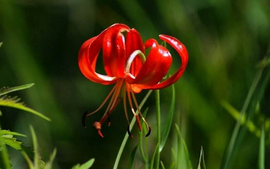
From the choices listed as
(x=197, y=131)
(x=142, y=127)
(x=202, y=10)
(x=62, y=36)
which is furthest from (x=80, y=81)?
(x=142, y=127)

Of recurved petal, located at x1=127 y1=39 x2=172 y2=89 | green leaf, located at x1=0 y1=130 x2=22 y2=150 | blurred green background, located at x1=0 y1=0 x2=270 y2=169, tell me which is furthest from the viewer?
blurred green background, located at x1=0 y1=0 x2=270 y2=169

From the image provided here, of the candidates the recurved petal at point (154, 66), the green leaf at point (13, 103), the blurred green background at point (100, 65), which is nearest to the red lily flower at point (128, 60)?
the recurved petal at point (154, 66)

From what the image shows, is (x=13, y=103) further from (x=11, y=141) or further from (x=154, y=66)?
(x=154, y=66)

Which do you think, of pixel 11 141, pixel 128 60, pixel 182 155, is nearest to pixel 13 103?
pixel 11 141

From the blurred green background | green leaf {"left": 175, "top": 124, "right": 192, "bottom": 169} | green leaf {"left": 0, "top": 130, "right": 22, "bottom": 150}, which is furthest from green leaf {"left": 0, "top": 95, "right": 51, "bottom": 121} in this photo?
the blurred green background

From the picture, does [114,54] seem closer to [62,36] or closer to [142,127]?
[142,127]

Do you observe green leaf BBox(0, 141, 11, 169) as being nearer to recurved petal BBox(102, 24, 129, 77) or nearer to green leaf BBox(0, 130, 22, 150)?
green leaf BBox(0, 130, 22, 150)
